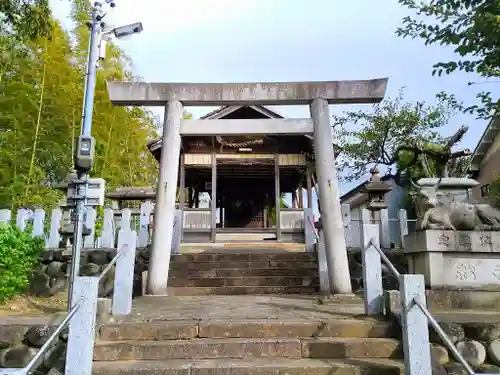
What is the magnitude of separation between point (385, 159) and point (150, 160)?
1387 centimetres

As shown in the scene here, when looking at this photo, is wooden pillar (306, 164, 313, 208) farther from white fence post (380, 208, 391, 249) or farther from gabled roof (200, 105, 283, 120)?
white fence post (380, 208, 391, 249)

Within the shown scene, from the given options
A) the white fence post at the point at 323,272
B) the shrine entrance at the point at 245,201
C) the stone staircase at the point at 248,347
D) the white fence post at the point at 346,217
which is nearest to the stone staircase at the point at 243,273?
the white fence post at the point at 323,272

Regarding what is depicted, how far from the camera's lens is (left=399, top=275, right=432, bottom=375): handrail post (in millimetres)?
3441

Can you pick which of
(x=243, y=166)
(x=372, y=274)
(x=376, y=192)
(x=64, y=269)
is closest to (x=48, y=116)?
(x=243, y=166)

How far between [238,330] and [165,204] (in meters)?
3.55

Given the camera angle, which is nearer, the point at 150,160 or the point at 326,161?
the point at 326,161

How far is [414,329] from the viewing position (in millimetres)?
3537

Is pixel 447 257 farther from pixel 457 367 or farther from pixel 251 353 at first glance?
pixel 251 353

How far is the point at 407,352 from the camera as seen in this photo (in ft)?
11.5

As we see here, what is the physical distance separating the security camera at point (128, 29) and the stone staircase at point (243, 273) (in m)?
4.93

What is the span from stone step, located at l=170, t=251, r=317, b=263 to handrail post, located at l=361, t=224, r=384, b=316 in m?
4.12

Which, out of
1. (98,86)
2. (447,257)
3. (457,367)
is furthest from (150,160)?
(457,367)

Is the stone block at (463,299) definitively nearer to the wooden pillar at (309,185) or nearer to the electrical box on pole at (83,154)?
the electrical box on pole at (83,154)

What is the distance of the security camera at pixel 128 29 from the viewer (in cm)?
812
